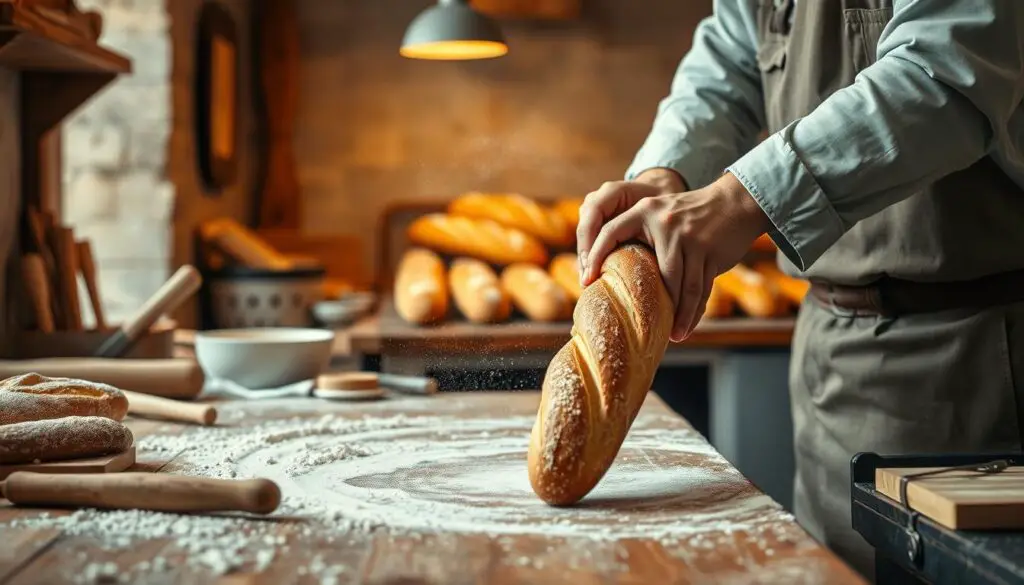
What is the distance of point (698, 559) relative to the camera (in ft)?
3.14

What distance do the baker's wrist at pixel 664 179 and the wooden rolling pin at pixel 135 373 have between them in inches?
33.4

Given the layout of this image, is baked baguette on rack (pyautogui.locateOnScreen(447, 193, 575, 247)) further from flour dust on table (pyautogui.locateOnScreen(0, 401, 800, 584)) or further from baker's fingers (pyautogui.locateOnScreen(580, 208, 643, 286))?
baker's fingers (pyautogui.locateOnScreen(580, 208, 643, 286))

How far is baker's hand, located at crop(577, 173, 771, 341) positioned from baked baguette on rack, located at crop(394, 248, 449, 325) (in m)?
1.91

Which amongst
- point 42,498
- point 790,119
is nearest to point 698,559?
point 42,498

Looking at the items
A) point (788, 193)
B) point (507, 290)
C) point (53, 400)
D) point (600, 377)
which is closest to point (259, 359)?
point (53, 400)

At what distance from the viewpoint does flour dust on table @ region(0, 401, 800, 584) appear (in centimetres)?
103

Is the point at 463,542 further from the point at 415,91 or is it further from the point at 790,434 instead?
the point at 415,91

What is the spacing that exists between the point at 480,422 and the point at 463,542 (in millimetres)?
704

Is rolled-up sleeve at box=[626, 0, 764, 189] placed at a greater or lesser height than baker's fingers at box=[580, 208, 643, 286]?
greater

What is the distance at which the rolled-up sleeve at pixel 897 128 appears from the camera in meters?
1.28

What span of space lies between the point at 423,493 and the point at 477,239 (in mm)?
2649

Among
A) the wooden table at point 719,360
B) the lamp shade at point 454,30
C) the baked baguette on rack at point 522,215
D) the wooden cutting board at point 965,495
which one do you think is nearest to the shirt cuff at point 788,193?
the wooden cutting board at point 965,495

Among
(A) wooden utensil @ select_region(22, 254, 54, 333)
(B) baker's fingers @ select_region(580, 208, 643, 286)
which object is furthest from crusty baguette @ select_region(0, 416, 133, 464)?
(A) wooden utensil @ select_region(22, 254, 54, 333)

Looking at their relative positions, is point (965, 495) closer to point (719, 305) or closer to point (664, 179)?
point (664, 179)
